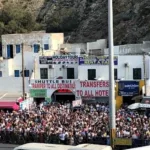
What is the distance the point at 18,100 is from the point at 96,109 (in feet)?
22.9

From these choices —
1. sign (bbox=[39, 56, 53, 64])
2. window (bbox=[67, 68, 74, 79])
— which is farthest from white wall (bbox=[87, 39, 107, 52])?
sign (bbox=[39, 56, 53, 64])

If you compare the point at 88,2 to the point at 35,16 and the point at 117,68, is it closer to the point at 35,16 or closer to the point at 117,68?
the point at 35,16

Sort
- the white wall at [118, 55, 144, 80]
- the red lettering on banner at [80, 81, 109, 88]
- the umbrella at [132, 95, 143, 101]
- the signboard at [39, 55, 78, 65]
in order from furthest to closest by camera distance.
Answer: the signboard at [39, 55, 78, 65] < the white wall at [118, 55, 144, 80] < the red lettering on banner at [80, 81, 109, 88] < the umbrella at [132, 95, 143, 101]

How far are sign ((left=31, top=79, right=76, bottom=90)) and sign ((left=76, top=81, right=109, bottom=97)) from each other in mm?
692

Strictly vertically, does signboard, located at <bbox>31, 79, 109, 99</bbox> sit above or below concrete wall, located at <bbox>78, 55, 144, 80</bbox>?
below

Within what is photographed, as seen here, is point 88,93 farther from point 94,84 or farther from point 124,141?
point 124,141

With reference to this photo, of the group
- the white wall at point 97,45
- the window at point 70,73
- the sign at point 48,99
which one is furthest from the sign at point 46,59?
the white wall at point 97,45

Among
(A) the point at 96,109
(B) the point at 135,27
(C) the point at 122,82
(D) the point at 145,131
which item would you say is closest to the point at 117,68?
(C) the point at 122,82

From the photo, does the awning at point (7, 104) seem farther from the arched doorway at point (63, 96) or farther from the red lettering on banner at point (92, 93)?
the red lettering on banner at point (92, 93)

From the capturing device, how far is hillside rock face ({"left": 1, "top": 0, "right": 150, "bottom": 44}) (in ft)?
207

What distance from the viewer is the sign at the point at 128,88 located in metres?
38.7

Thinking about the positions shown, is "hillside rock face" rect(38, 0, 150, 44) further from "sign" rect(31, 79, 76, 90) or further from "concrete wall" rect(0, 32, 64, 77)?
"sign" rect(31, 79, 76, 90)

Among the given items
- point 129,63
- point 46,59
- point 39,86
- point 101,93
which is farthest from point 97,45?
point 101,93

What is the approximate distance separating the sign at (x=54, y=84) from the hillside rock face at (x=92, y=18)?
1976 centimetres
